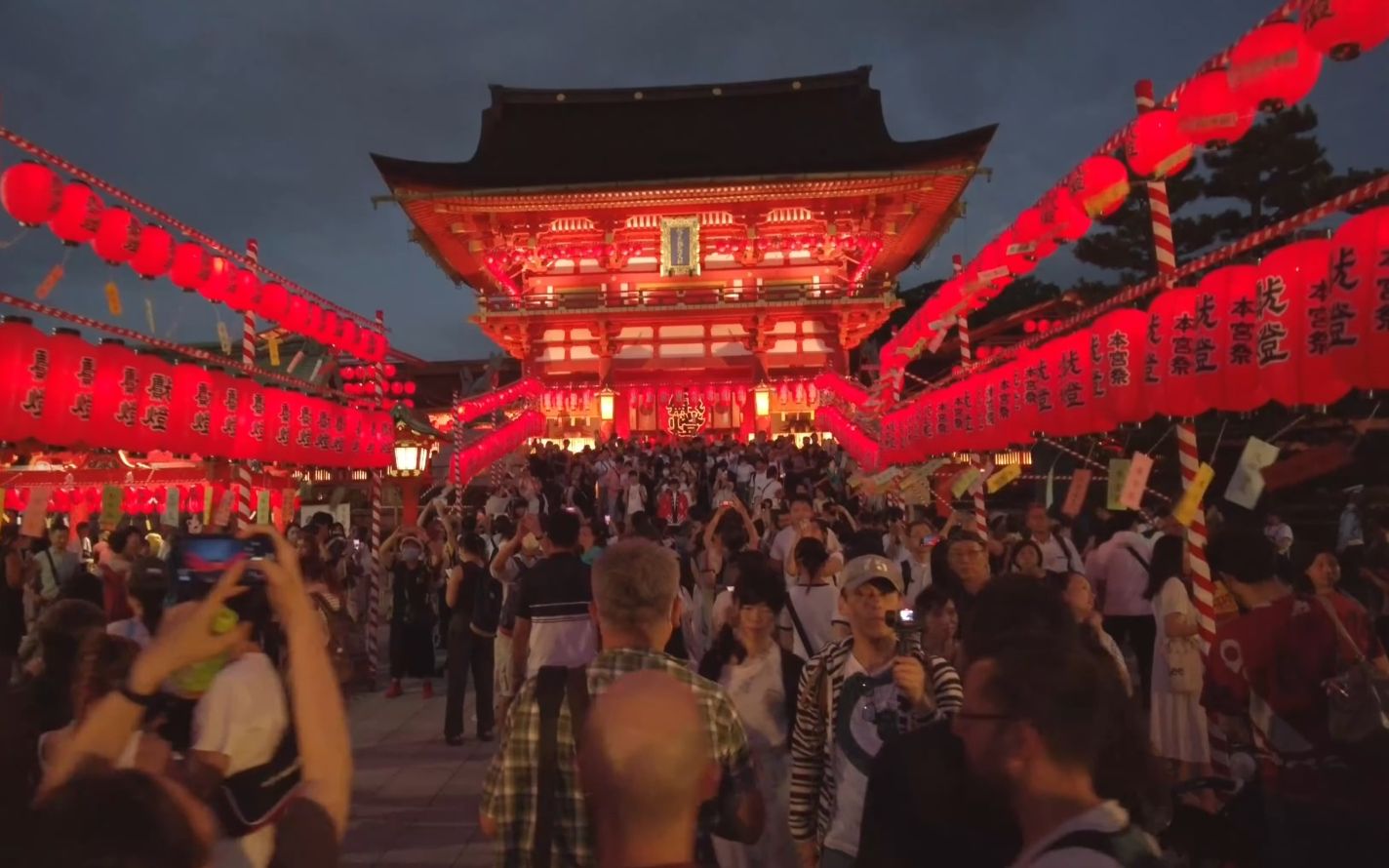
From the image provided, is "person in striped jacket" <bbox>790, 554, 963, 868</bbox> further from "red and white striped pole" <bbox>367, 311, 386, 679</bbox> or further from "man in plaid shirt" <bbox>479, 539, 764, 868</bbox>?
"red and white striped pole" <bbox>367, 311, 386, 679</bbox>

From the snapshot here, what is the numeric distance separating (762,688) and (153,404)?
250 inches

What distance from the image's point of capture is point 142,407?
24.5 ft

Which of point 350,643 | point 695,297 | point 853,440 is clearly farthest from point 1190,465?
point 695,297

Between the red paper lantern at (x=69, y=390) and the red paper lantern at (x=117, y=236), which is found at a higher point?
the red paper lantern at (x=117, y=236)

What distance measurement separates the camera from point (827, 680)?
9.70ft

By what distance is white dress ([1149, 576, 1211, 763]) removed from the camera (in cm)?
515

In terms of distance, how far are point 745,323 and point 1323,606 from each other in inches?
939

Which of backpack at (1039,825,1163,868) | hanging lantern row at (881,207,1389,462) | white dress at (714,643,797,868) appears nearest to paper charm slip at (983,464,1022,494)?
hanging lantern row at (881,207,1389,462)

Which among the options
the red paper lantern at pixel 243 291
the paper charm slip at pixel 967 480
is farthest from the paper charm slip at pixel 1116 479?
the red paper lantern at pixel 243 291

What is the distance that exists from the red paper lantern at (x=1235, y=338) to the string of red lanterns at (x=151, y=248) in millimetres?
7762

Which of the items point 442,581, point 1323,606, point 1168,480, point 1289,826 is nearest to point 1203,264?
point 1323,606

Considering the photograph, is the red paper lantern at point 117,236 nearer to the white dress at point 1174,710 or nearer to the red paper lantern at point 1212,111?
the red paper lantern at point 1212,111

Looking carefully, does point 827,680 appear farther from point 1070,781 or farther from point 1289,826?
point 1289,826

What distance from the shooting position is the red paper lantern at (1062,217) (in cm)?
721
